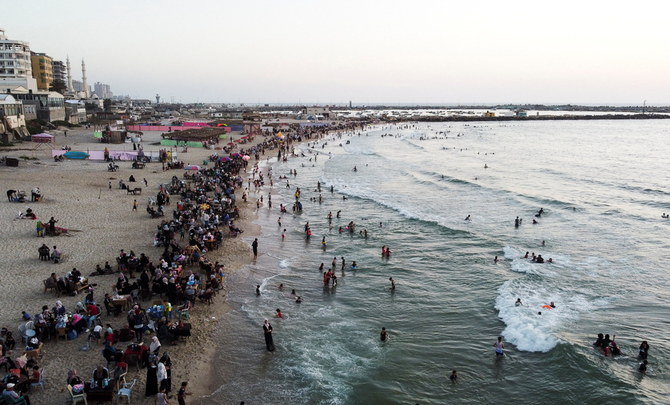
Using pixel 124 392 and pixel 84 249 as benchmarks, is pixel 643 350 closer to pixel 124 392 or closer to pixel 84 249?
pixel 124 392

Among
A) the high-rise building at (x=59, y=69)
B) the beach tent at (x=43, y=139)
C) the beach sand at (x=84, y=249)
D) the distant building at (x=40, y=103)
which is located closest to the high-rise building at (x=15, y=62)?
the distant building at (x=40, y=103)

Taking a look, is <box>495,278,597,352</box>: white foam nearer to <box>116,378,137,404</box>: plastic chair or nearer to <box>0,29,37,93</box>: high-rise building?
<box>116,378,137,404</box>: plastic chair

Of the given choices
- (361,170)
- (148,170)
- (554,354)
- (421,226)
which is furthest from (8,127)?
(554,354)

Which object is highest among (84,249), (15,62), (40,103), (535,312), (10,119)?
(15,62)

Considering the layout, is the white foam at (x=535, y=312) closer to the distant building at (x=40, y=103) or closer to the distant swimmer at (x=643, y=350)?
the distant swimmer at (x=643, y=350)

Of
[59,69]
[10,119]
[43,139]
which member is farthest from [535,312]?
[59,69]

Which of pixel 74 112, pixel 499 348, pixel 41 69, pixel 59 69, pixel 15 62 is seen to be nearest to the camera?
pixel 499 348

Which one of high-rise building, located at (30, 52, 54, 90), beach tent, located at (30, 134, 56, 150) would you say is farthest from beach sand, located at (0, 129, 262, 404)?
high-rise building, located at (30, 52, 54, 90)
